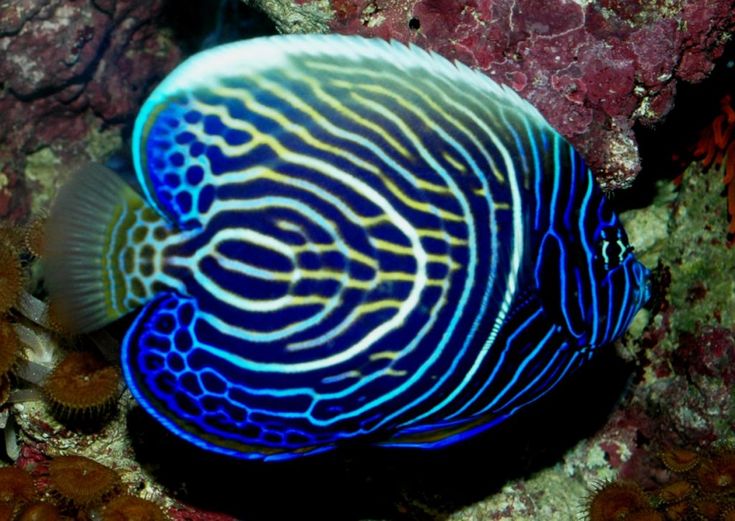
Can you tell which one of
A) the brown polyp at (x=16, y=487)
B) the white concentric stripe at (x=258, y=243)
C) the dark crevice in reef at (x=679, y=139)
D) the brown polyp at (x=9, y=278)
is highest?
A: the dark crevice in reef at (x=679, y=139)

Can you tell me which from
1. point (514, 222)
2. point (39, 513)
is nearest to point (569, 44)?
point (514, 222)

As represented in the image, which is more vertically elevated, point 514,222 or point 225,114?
point 514,222

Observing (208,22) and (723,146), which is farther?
(208,22)

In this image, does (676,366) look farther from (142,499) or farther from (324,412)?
(142,499)

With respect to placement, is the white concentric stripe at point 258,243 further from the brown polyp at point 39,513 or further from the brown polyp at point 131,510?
the brown polyp at point 39,513

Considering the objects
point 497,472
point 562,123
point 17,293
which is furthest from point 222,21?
point 497,472

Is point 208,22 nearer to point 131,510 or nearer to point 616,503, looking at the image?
point 131,510

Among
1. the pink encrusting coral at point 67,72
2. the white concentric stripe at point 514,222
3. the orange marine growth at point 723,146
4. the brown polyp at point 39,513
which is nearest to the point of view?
the white concentric stripe at point 514,222

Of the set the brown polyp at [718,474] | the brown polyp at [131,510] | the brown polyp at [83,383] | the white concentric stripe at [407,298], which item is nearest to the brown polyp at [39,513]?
the brown polyp at [131,510]
